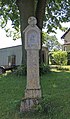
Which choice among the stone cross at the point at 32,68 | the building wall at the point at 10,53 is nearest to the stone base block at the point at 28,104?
the stone cross at the point at 32,68

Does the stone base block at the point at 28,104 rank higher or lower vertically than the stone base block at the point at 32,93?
lower

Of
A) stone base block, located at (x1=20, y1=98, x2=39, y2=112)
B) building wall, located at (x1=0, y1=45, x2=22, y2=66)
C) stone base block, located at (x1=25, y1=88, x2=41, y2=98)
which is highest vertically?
building wall, located at (x1=0, y1=45, x2=22, y2=66)

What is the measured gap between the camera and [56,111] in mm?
6953

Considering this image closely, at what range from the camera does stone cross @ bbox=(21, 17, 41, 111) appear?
7137mm

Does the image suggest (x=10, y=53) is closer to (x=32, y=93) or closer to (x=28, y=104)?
(x=32, y=93)

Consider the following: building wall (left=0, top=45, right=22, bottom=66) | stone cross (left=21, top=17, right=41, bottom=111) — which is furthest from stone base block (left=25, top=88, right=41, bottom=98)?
building wall (left=0, top=45, right=22, bottom=66)

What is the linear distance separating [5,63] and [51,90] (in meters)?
16.1

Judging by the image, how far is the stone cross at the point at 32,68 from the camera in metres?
7.14

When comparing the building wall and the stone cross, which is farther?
the building wall

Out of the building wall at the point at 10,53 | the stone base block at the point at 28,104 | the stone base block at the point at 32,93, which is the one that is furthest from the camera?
the building wall at the point at 10,53

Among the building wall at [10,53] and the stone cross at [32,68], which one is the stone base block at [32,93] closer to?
the stone cross at [32,68]

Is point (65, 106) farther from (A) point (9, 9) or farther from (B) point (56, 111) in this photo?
(A) point (9, 9)

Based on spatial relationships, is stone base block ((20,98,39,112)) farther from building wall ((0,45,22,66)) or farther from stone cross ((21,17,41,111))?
building wall ((0,45,22,66))

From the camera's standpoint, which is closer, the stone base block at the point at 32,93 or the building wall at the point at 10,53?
the stone base block at the point at 32,93
